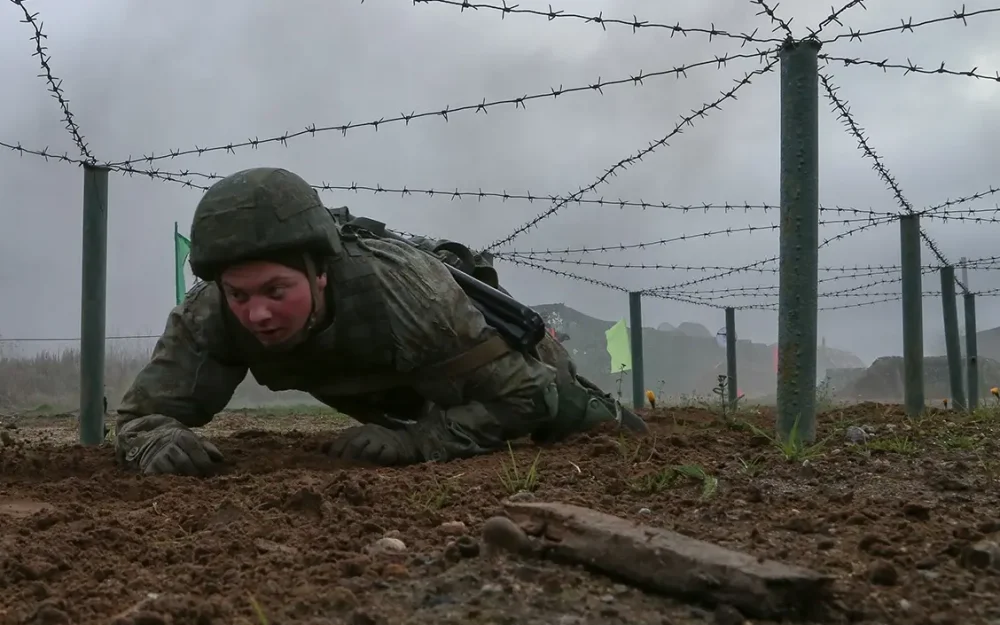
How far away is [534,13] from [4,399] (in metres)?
9.11

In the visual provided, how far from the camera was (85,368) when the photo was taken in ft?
14.8

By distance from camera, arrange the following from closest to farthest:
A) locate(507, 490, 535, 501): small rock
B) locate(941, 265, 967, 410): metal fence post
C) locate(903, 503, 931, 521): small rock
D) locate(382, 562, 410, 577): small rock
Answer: locate(382, 562, 410, 577): small rock < locate(903, 503, 931, 521): small rock < locate(507, 490, 535, 501): small rock < locate(941, 265, 967, 410): metal fence post

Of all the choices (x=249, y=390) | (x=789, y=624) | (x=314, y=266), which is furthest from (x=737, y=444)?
(x=249, y=390)

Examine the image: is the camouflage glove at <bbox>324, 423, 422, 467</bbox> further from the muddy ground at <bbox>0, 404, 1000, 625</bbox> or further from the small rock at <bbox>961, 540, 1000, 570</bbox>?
the small rock at <bbox>961, 540, 1000, 570</bbox>

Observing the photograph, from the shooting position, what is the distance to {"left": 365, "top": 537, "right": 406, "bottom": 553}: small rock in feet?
5.89

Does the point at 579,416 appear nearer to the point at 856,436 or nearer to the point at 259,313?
the point at 856,436

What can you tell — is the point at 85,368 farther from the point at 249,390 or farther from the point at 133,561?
the point at 249,390

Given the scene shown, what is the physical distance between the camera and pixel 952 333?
270 inches

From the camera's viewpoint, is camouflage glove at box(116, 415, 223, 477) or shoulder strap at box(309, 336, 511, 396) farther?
shoulder strap at box(309, 336, 511, 396)

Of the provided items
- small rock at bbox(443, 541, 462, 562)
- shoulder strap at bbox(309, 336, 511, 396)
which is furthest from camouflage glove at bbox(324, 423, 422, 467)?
small rock at bbox(443, 541, 462, 562)

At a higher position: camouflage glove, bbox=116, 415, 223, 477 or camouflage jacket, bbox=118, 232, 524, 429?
camouflage jacket, bbox=118, 232, 524, 429

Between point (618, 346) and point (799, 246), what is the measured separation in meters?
5.00

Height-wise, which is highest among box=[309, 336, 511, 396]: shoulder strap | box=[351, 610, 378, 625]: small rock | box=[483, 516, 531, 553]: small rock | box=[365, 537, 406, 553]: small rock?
box=[309, 336, 511, 396]: shoulder strap

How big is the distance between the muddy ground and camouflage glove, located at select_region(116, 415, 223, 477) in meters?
0.18
